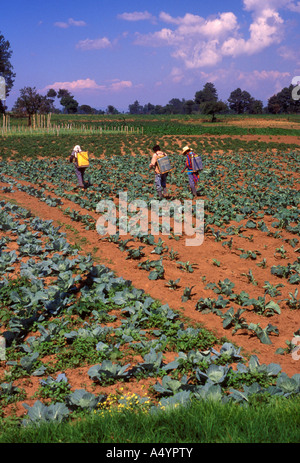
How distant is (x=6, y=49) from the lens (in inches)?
3297

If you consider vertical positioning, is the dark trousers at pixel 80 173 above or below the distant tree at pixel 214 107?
below

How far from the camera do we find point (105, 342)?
521cm

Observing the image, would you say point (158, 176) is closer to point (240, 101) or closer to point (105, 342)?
point (105, 342)

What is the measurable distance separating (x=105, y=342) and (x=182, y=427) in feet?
7.57

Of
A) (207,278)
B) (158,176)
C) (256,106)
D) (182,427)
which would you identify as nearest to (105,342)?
(182,427)

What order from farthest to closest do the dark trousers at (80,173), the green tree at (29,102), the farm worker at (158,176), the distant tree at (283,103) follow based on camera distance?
1. the distant tree at (283,103)
2. the green tree at (29,102)
3. the dark trousers at (80,173)
4. the farm worker at (158,176)

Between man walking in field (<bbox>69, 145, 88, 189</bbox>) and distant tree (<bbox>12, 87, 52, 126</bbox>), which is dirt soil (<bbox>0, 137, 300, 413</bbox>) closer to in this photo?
man walking in field (<bbox>69, 145, 88, 189</bbox>)

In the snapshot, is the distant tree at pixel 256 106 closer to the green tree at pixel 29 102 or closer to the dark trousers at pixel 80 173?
the green tree at pixel 29 102

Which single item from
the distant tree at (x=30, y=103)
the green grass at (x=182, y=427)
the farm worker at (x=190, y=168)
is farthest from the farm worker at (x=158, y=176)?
the distant tree at (x=30, y=103)

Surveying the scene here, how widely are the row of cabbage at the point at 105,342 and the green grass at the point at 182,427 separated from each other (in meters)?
0.26

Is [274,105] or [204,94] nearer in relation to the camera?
[274,105]

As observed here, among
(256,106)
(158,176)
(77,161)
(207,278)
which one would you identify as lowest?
(207,278)

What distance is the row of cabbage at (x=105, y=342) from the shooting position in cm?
385
